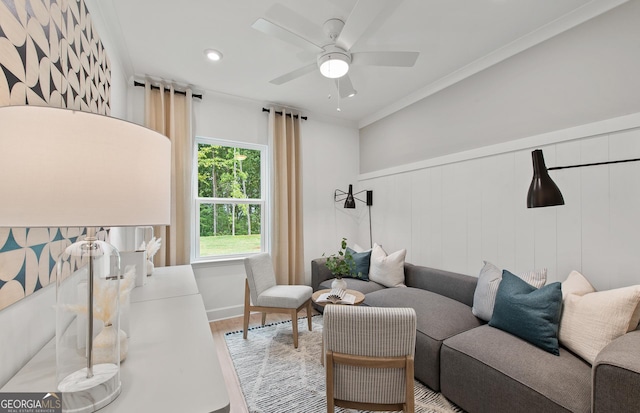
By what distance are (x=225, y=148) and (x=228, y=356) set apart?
2.40 meters

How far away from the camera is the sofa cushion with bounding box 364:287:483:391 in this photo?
73.3 inches

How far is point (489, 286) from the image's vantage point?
212 centimetres

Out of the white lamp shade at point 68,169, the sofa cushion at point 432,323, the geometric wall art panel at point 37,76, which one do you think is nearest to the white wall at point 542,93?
the sofa cushion at point 432,323

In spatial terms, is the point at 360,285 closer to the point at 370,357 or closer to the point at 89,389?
the point at 370,357

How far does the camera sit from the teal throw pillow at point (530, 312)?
156 cm

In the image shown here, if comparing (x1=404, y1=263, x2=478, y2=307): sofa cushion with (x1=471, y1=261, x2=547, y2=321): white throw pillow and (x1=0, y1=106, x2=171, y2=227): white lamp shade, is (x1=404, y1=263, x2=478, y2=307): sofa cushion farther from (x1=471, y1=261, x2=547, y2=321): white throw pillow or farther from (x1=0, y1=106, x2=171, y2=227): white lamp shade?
(x1=0, y1=106, x2=171, y2=227): white lamp shade

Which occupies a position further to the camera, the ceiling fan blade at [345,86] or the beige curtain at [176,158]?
the beige curtain at [176,158]

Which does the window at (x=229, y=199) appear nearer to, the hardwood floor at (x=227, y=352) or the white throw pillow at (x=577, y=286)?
the hardwood floor at (x=227, y=352)

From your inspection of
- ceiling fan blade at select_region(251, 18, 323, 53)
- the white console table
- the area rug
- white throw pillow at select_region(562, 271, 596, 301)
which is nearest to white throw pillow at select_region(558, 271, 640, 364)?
white throw pillow at select_region(562, 271, 596, 301)

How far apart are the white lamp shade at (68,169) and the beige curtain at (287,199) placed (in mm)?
2912

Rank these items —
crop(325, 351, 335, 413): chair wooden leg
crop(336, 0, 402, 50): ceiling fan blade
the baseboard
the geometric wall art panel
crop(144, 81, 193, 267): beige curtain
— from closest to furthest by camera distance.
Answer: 1. the geometric wall art panel
2. crop(325, 351, 335, 413): chair wooden leg
3. crop(336, 0, 402, 50): ceiling fan blade
4. crop(144, 81, 193, 267): beige curtain
5. the baseboard

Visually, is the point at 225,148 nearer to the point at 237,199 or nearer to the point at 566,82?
the point at 237,199

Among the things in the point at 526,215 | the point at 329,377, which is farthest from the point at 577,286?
the point at 329,377

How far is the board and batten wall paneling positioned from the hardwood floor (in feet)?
6.07
